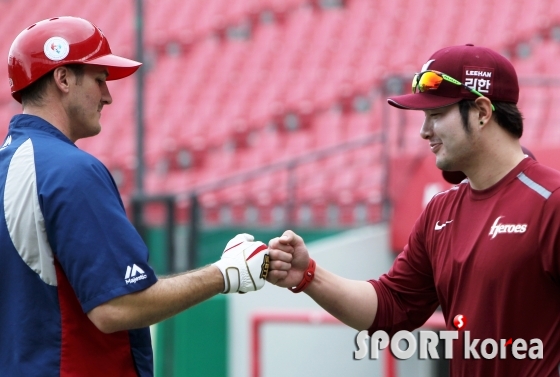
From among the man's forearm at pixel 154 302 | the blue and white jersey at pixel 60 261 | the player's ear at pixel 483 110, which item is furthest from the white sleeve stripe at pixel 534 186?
the blue and white jersey at pixel 60 261

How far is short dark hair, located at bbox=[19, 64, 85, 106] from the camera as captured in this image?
2967 mm

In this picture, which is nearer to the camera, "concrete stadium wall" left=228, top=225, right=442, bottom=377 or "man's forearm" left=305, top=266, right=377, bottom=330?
"man's forearm" left=305, top=266, right=377, bottom=330

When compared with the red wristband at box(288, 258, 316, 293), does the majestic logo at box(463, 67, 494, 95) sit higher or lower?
higher

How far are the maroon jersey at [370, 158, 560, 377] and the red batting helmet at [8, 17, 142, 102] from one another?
1231 millimetres

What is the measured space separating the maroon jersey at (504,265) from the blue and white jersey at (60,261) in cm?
100

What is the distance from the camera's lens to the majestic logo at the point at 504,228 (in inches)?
113

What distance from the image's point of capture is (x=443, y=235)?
3139 mm

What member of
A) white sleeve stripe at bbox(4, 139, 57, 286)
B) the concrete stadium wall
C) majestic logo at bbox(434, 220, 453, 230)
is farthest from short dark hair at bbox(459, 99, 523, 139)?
the concrete stadium wall

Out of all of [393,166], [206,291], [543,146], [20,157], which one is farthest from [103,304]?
[393,166]

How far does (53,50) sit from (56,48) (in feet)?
0.04

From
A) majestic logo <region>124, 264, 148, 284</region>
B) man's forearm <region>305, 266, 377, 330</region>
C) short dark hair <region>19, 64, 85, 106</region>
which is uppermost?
short dark hair <region>19, 64, 85, 106</region>

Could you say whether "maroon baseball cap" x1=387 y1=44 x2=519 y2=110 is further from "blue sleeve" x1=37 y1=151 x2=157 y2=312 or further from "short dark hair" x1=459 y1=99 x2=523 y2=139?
"blue sleeve" x1=37 y1=151 x2=157 y2=312

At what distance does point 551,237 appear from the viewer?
2.78 meters

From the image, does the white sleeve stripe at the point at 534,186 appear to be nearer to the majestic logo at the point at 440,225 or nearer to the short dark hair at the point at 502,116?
the short dark hair at the point at 502,116
